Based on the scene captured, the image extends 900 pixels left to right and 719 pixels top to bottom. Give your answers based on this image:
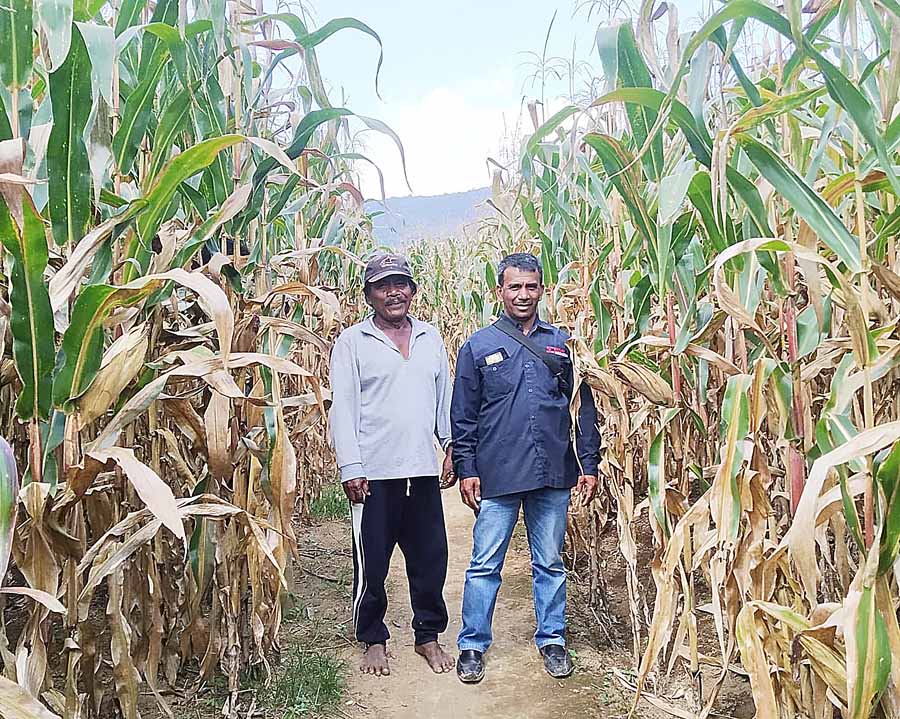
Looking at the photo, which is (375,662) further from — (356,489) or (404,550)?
(356,489)

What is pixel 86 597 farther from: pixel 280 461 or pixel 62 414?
pixel 280 461

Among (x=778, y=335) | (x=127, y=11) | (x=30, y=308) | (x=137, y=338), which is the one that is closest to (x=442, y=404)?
(x=778, y=335)

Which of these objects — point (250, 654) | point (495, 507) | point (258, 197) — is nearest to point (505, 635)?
point (495, 507)

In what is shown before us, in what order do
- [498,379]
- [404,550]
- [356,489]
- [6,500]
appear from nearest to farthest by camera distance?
[6,500], [356,489], [498,379], [404,550]

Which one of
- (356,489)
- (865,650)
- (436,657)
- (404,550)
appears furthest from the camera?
(404,550)

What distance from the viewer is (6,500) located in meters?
1.19

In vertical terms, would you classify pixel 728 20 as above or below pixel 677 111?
above

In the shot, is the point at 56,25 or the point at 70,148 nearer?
the point at 56,25

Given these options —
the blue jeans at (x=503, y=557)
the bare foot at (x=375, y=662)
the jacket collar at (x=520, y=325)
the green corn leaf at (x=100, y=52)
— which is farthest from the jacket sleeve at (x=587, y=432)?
the green corn leaf at (x=100, y=52)

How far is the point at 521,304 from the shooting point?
292 centimetres

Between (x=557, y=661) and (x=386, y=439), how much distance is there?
106cm

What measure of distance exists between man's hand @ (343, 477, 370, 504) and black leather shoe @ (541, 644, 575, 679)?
36.1 inches

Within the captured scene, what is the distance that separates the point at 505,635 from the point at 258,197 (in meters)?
2.15

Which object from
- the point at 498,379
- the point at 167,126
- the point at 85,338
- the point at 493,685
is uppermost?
the point at 167,126
